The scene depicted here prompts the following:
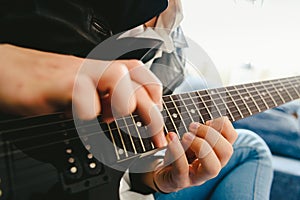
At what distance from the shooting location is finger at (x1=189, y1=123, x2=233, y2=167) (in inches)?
19.0

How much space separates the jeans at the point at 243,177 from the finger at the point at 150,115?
297mm

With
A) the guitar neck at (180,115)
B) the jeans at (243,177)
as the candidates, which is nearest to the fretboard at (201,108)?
the guitar neck at (180,115)

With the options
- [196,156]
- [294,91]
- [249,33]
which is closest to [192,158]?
[196,156]

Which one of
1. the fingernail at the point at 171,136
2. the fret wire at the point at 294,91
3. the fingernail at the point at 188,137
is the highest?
the fingernail at the point at 171,136

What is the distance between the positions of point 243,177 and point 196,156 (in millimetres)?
272

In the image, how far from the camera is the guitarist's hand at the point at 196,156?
45cm

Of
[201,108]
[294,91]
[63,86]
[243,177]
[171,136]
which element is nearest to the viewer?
[63,86]

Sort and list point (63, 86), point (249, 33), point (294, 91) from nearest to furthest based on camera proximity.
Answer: point (63, 86) → point (294, 91) → point (249, 33)

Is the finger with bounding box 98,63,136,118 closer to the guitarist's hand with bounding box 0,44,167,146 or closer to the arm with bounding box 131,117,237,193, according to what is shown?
the guitarist's hand with bounding box 0,44,167,146

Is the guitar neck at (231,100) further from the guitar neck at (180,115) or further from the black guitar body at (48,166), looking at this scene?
the black guitar body at (48,166)

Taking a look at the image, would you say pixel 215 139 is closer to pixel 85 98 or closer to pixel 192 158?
pixel 192 158

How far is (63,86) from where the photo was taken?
0.31 metres

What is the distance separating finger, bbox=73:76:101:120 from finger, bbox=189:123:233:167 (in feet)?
0.68

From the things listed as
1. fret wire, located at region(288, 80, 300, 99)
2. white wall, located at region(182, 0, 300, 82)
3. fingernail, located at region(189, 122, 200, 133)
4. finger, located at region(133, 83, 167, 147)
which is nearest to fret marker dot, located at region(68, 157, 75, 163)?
finger, located at region(133, 83, 167, 147)
